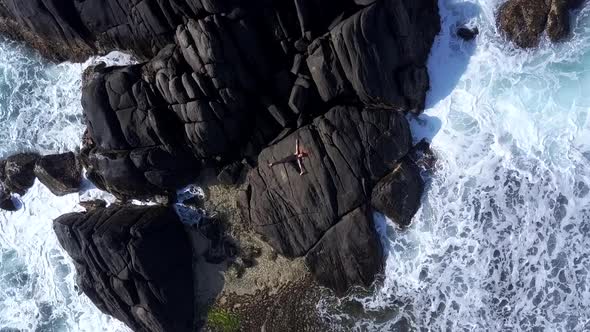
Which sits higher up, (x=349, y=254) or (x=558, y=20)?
(x=558, y=20)

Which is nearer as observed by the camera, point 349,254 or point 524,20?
point 524,20

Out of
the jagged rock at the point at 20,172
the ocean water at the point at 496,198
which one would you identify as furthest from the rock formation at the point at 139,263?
the ocean water at the point at 496,198

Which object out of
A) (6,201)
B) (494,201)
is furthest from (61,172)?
(494,201)

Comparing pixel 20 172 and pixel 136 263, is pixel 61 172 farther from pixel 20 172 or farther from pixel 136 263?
pixel 136 263

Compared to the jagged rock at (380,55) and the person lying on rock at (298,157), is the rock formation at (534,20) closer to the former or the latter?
the jagged rock at (380,55)

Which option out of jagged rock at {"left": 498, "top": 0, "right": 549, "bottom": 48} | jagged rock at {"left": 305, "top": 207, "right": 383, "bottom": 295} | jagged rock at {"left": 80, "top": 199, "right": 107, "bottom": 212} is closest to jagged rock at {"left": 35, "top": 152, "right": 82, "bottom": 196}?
jagged rock at {"left": 80, "top": 199, "right": 107, "bottom": 212}

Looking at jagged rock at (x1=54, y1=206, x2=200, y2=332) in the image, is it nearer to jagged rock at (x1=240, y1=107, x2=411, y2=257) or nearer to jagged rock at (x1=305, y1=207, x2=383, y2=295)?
jagged rock at (x1=240, y1=107, x2=411, y2=257)
